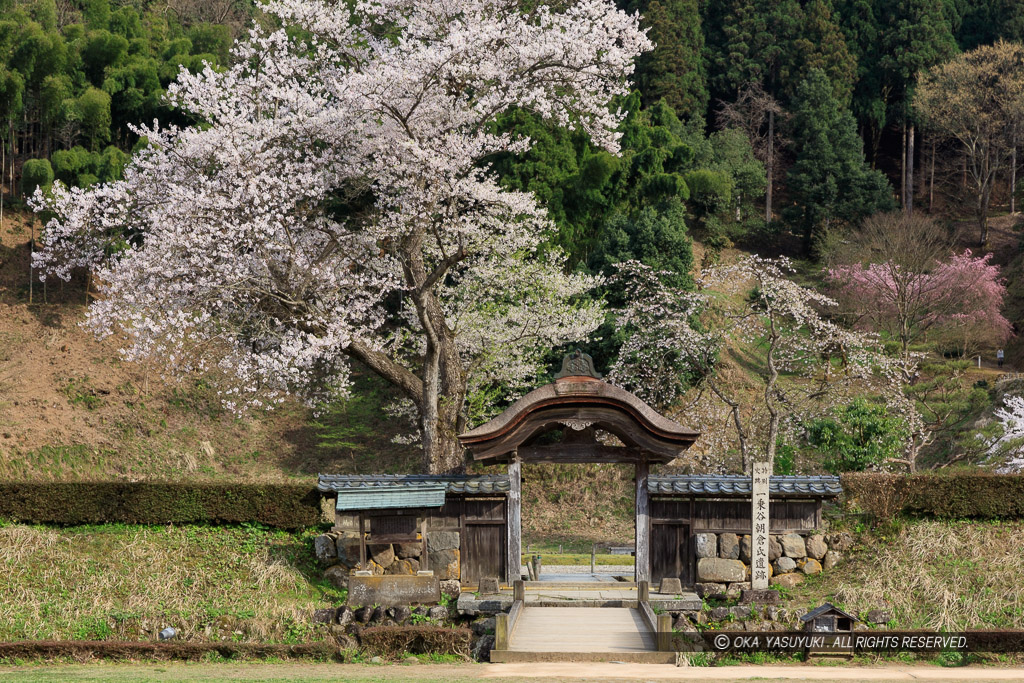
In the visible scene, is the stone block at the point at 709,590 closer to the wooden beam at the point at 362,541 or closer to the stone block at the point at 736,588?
the stone block at the point at 736,588

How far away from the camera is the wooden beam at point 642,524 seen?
14891 mm

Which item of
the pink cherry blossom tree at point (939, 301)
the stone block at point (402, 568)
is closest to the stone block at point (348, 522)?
the stone block at point (402, 568)

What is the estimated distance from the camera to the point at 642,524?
1503 cm

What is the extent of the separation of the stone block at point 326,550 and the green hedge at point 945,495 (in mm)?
8408

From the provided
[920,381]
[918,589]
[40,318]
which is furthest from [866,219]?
[40,318]

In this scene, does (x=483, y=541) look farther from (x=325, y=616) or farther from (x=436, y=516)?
(x=325, y=616)

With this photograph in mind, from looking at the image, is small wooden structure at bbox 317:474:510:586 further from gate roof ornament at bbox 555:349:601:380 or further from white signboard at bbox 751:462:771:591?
white signboard at bbox 751:462:771:591

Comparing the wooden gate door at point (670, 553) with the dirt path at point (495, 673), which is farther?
the wooden gate door at point (670, 553)

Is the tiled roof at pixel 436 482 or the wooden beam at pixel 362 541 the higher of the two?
the tiled roof at pixel 436 482

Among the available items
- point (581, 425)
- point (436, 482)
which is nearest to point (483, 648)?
point (436, 482)

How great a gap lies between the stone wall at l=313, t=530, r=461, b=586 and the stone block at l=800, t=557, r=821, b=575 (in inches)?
210

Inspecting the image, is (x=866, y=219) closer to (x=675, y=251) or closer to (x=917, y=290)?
(x=917, y=290)

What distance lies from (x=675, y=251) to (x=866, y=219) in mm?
13491

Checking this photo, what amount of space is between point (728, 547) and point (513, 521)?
3.35 meters
